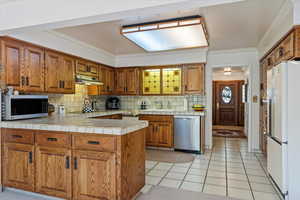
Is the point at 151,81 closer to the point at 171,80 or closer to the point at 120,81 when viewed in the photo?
the point at 171,80

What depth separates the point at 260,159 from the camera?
4.03 meters

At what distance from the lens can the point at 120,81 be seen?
214 inches

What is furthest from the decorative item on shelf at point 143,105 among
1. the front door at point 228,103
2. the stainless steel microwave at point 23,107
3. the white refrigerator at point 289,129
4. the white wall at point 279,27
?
the front door at point 228,103

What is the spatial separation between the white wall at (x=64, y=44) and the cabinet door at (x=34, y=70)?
0.16 metres

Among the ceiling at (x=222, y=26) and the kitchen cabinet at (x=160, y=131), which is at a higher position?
the ceiling at (x=222, y=26)

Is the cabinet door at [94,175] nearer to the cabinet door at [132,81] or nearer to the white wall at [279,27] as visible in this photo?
the white wall at [279,27]

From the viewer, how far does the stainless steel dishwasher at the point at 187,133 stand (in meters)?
4.41

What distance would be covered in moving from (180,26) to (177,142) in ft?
9.03

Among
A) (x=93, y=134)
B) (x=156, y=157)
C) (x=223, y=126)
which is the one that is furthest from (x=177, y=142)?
(x=223, y=126)

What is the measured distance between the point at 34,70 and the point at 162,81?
2.96m

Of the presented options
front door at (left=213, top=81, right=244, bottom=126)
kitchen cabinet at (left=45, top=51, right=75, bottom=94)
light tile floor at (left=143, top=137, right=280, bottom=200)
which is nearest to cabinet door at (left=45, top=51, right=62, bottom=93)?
kitchen cabinet at (left=45, top=51, right=75, bottom=94)

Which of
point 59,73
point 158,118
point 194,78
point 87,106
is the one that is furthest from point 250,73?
point 59,73

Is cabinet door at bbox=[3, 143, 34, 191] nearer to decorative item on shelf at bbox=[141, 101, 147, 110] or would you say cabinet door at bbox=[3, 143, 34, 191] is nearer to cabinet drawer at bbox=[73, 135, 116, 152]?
cabinet drawer at bbox=[73, 135, 116, 152]

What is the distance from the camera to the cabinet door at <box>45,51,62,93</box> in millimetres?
3387
